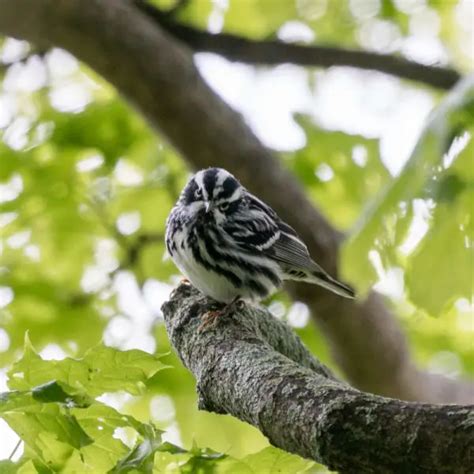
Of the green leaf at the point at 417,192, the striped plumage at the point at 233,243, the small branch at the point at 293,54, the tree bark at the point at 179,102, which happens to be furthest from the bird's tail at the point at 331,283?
the green leaf at the point at 417,192

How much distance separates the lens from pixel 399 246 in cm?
197

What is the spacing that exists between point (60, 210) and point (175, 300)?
1829 millimetres

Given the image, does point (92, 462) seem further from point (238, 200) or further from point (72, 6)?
point (72, 6)

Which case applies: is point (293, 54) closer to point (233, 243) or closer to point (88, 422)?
point (233, 243)

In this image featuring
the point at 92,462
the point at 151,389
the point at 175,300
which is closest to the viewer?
the point at 92,462

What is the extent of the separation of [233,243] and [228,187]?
23cm

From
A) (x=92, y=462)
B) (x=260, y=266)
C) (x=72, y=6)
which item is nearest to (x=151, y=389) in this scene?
(x=260, y=266)

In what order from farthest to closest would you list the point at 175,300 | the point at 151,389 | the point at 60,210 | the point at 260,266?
1. the point at 60,210
2. the point at 151,389
3. the point at 260,266
4. the point at 175,300

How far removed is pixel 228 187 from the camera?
13.8 feet

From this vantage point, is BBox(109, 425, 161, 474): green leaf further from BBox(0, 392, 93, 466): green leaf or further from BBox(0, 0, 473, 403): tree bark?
BBox(0, 0, 473, 403): tree bark

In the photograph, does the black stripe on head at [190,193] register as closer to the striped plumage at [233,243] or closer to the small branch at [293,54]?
the striped plumage at [233,243]

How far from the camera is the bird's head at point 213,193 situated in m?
4.15

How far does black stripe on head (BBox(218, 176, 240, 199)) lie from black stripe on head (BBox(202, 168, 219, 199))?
5 centimetres

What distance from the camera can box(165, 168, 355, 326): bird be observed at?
13.3 ft
